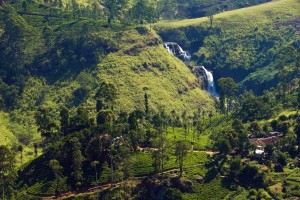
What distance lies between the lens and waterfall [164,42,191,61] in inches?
7520

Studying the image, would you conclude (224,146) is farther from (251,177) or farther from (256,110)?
(256,110)

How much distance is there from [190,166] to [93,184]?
71.6 feet

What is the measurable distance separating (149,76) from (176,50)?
29.4m

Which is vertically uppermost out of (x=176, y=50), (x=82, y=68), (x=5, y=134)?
(x=176, y=50)

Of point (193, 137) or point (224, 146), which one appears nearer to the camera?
point (224, 146)

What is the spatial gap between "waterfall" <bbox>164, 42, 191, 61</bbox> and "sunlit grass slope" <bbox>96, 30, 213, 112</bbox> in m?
6.64

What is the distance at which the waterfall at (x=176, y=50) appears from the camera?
191000 millimetres

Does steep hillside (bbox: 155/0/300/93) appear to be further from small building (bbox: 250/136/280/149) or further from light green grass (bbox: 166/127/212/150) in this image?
small building (bbox: 250/136/280/149)

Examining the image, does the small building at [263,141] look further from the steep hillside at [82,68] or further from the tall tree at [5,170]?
the tall tree at [5,170]

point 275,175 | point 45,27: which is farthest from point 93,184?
point 45,27

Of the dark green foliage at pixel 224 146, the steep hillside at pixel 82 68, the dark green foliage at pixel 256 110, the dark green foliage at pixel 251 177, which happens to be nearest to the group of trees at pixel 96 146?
the dark green foliage at pixel 224 146

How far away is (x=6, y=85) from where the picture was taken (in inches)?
6122

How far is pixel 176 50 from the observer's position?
192375 millimetres

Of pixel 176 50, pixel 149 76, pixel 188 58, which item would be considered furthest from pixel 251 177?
pixel 176 50
